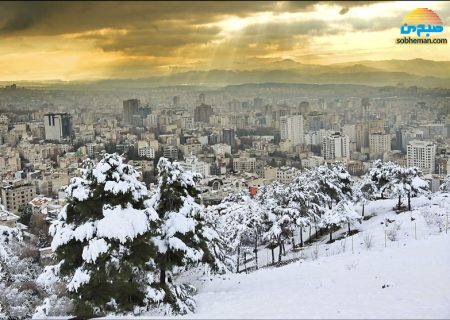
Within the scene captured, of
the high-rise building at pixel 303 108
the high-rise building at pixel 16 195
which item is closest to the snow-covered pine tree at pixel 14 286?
the high-rise building at pixel 16 195

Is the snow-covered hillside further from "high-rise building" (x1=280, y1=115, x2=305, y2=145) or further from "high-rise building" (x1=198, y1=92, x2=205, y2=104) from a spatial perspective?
"high-rise building" (x1=198, y1=92, x2=205, y2=104)

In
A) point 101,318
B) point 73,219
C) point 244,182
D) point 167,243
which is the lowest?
point 244,182

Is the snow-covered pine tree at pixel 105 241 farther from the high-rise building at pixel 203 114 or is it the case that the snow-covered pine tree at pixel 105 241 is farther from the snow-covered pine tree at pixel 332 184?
the high-rise building at pixel 203 114

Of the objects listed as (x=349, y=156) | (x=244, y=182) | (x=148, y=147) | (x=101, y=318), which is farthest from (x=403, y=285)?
(x=148, y=147)

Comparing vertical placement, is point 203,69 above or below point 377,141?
above

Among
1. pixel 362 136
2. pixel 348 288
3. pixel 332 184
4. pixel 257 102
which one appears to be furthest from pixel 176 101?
pixel 348 288

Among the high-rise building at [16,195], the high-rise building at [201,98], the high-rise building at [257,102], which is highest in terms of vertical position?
the high-rise building at [201,98]

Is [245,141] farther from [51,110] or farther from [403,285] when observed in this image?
[403,285]
